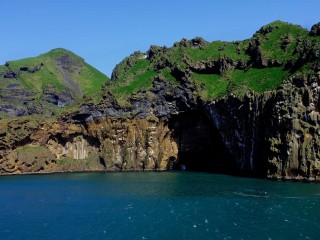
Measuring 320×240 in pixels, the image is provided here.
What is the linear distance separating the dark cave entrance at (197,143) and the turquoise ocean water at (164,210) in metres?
35.0

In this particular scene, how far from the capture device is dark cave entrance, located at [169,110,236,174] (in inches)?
6038

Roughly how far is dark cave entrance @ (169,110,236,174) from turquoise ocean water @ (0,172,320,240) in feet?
115

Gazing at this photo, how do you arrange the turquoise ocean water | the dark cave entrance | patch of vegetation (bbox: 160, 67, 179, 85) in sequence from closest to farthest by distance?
1. the turquoise ocean water
2. the dark cave entrance
3. patch of vegetation (bbox: 160, 67, 179, 85)

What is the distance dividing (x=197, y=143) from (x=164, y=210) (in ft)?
275

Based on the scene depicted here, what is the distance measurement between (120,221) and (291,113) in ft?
211

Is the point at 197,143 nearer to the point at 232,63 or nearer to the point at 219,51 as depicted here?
the point at 232,63

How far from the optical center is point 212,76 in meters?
164

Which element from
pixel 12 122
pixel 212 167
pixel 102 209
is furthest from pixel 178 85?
pixel 102 209

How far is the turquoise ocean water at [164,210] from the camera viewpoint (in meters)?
62.7

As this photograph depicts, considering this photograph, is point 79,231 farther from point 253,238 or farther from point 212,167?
point 212,167

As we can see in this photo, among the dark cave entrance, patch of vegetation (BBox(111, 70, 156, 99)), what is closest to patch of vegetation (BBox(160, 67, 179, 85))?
patch of vegetation (BBox(111, 70, 156, 99))

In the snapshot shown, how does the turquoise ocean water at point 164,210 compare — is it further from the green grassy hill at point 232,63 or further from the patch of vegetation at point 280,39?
the patch of vegetation at point 280,39

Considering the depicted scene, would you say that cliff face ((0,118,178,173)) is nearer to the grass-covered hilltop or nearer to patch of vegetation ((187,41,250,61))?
the grass-covered hilltop

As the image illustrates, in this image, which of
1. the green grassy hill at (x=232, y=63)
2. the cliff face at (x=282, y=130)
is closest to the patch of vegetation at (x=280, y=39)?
the green grassy hill at (x=232, y=63)
